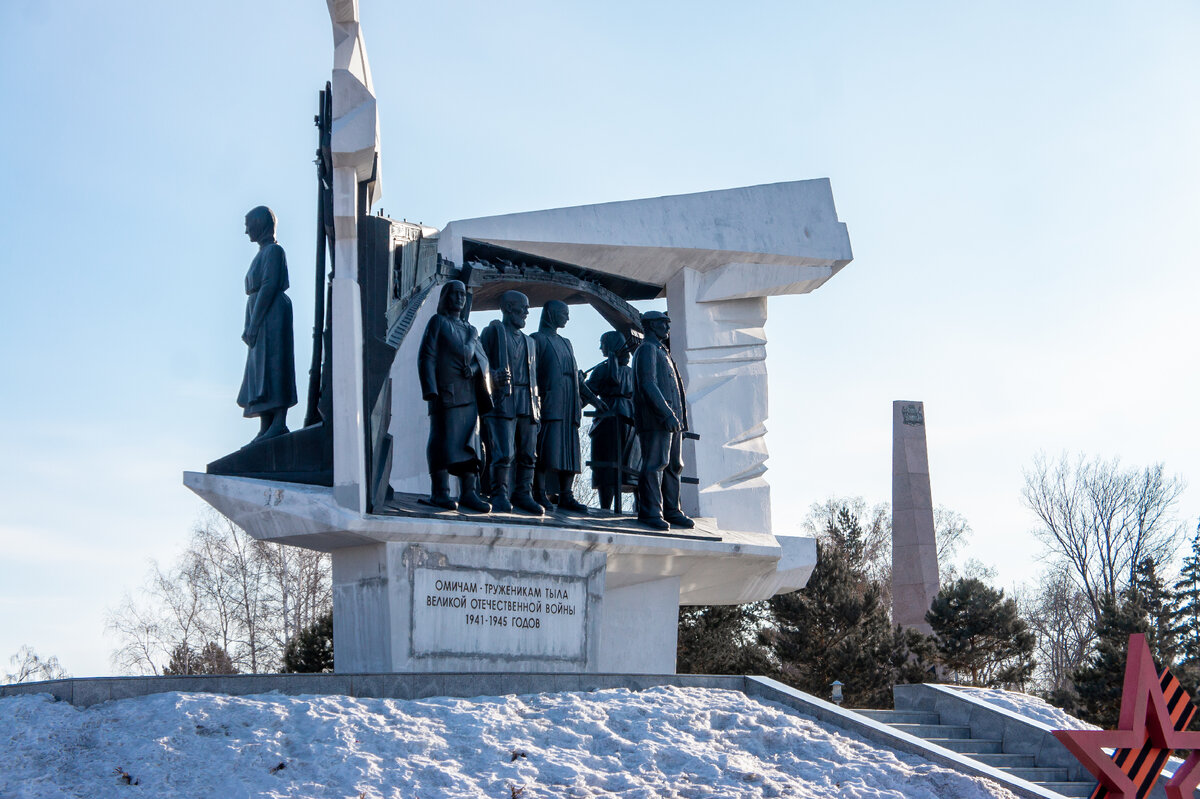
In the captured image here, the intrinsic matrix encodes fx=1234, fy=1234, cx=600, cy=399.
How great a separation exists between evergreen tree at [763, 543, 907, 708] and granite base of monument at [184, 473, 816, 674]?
34.3ft

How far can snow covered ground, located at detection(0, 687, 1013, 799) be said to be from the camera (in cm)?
595

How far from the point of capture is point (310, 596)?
80.3ft

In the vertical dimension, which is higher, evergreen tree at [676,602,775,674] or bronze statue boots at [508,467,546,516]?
bronze statue boots at [508,467,546,516]

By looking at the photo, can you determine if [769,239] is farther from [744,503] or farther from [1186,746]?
[1186,746]

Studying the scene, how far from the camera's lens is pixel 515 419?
34.6 feet

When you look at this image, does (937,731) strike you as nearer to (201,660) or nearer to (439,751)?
(439,751)

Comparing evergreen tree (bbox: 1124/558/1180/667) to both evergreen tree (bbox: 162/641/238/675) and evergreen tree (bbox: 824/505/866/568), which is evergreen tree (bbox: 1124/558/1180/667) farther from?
evergreen tree (bbox: 162/641/238/675)

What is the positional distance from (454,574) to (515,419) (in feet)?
5.27


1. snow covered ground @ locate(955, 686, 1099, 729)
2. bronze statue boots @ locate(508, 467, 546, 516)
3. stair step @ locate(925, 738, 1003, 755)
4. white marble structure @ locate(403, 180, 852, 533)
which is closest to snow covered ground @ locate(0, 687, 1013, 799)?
stair step @ locate(925, 738, 1003, 755)

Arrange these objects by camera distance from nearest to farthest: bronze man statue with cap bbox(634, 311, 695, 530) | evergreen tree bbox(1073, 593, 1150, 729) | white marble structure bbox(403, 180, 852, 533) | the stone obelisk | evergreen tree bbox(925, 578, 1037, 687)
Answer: bronze man statue with cap bbox(634, 311, 695, 530) < white marble structure bbox(403, 180, 852, 533) < evergreen tree bbox(1073, 593, 1150, 729) < evergreen tree bbox(925, 578, 1037, 687) < the stone obelisk

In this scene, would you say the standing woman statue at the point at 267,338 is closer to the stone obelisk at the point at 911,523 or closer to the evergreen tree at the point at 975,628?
the evergreen tree at the point at 975,628

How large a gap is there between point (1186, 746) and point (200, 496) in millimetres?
7509

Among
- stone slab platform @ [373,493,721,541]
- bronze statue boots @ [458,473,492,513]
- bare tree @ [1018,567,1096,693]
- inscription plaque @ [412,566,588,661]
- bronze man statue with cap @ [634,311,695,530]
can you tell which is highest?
bronze man statue with cap @ [634,311,695,530]

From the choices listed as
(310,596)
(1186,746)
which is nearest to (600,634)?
(1186,746)
